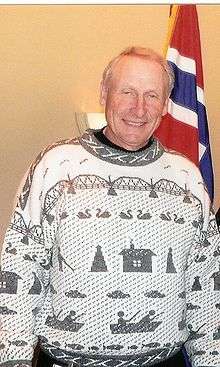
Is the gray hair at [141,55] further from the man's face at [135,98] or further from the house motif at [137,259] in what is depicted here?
the house motif at [137,259]

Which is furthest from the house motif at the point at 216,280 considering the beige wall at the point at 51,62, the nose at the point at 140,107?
the beige wall at the point at 51,62

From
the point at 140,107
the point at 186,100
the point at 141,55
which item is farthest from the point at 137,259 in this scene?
the point at 186,100

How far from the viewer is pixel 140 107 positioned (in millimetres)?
1461

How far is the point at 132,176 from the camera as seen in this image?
146cm

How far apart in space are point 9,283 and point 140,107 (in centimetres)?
53

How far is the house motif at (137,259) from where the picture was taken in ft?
4.55

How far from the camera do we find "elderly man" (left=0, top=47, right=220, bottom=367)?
4.55ft

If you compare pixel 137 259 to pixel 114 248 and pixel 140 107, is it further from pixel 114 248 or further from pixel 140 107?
pixel 140 107

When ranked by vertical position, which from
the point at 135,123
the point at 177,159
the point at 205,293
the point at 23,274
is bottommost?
the point at 205,293

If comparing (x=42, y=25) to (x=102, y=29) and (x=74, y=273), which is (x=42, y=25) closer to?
(x=102, y=29)

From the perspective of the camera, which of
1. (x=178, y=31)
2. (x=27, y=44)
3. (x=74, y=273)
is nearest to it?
(x=74, y=273)

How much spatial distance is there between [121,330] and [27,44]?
1490mm

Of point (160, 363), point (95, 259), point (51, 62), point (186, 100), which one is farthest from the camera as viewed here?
point (51, 62)

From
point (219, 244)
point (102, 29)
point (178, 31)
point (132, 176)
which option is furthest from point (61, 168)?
point (102, 29)
